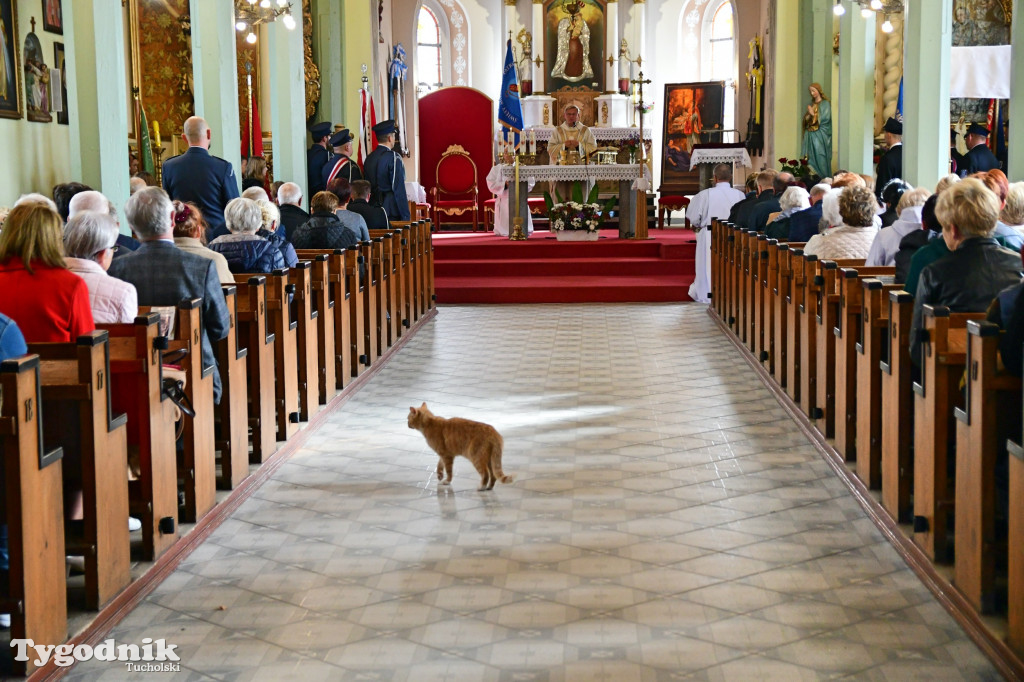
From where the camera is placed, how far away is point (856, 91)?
1329cm

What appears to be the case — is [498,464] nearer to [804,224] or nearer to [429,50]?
[804,224]

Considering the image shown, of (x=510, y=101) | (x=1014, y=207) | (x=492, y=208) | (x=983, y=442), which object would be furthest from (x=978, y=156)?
(x=492, y=208)

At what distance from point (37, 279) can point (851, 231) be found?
472cm

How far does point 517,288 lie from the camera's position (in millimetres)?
13125

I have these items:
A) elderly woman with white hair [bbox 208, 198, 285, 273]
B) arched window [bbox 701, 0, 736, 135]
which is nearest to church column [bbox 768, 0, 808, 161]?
arched window [bbox 701, 0, 736, 135]

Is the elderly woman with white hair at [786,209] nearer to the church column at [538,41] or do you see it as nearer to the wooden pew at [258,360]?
the wooden pew at [258,360]

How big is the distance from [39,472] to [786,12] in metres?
15.1

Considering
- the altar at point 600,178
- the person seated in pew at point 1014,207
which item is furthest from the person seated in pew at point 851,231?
the altar at point 600,178

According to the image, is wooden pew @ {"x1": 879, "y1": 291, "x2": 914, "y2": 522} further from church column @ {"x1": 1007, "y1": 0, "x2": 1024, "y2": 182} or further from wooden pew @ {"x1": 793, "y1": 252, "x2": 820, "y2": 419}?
church column @ {"x1": 1007, "y1": 0, "x2": 1024, "y2": 182}

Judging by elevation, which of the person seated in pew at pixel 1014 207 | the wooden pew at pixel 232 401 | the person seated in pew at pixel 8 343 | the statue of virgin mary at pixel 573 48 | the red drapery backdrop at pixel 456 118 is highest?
the statue of virgin mary at pixel 573 48

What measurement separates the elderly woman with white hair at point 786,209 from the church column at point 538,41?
12.8 metres

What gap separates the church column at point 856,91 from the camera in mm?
13125

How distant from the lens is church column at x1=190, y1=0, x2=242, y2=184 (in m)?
10.6

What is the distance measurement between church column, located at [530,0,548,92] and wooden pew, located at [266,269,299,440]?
629 inches
